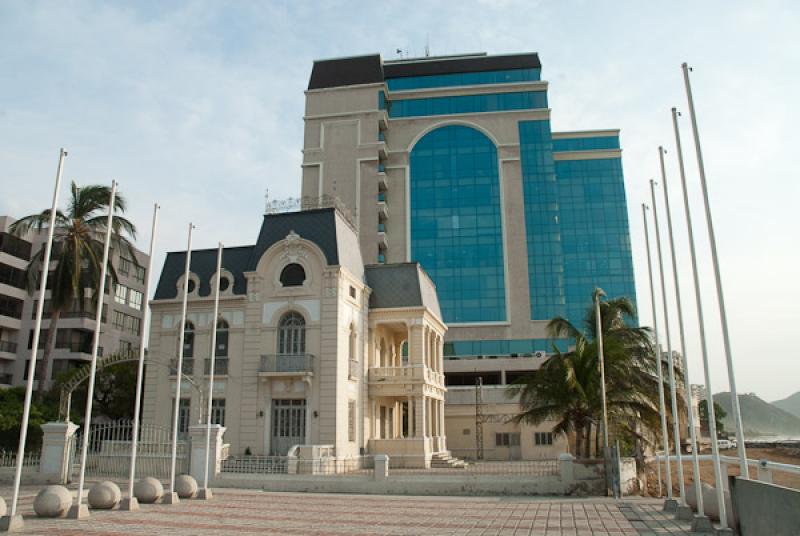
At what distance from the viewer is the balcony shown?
3145 centimetres

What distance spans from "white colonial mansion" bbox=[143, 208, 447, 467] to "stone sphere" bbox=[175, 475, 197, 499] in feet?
30.8

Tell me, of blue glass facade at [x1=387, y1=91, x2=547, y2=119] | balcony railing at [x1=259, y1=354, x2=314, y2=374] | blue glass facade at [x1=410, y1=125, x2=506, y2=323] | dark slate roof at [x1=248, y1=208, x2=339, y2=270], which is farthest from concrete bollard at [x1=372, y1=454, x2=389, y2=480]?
blue glass facade at [x1=387, y1=91, x2=547, y2=119]

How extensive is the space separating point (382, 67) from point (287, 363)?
55.0 m

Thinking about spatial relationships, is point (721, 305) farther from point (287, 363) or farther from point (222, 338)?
point (222, 338)

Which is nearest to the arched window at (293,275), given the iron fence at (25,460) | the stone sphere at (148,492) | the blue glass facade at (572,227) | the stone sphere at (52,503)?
the iron fence at (25,460)

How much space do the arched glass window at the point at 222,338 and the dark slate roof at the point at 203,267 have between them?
1.88 meters

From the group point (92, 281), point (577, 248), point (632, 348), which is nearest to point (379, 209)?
point (577, 248)

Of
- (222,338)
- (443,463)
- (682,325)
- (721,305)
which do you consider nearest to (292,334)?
(222,338)

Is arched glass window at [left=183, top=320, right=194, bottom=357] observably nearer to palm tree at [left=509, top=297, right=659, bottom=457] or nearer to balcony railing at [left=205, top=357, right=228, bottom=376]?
balcony railing at [left=205, top=357, right=228, bottom=376]

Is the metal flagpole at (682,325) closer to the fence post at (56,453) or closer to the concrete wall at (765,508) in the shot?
the concrete wall at (765,508)

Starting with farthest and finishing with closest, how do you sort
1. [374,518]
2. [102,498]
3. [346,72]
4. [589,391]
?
[346,72]
[589,391]
[102,498]
[374,518]

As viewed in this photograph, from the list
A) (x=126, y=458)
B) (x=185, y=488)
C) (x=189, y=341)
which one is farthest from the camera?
(x=189, y=341)

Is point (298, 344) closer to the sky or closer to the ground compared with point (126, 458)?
closer to the sky

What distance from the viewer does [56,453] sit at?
24.1 meters
